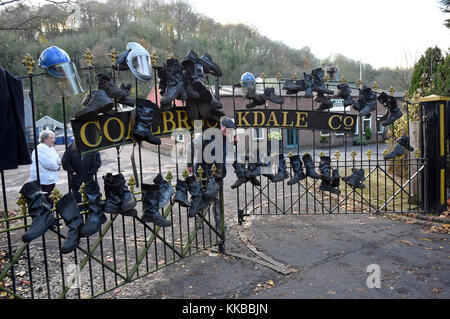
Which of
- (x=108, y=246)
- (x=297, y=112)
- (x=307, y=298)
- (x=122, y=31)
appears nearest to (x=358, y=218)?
(x=297, y=112)

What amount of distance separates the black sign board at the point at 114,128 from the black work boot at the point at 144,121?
115mm

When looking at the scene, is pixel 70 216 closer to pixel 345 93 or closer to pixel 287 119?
pixel 287 119

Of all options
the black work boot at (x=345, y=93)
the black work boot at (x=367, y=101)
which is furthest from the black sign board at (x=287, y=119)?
the black work boot at (x=367, y=101)

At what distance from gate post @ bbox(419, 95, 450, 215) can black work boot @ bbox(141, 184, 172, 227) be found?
5.34 metres

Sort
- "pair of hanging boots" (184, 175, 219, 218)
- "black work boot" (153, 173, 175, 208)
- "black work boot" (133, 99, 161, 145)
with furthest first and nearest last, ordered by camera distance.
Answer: "pair of hanging boots" (184, 175, 219, 218) < "black work boot" (153, 173, 175, 208) < "black work boot" (133, 99, 161, 145)

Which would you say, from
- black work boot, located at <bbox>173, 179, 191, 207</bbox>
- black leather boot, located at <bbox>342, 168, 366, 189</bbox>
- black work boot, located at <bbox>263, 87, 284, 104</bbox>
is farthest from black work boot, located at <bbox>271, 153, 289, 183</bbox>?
black work boot, located at <bbox>173, 179, 191, 207</bbox>

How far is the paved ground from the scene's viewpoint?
404 cm

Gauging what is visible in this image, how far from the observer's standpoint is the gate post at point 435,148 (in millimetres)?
6477

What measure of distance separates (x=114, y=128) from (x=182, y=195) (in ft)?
3.81

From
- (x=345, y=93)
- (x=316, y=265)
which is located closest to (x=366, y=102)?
(x=345, y=93)

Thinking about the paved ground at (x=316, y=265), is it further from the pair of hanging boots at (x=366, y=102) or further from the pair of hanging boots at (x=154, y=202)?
the pair of hanging boots at (x=366, y=102)

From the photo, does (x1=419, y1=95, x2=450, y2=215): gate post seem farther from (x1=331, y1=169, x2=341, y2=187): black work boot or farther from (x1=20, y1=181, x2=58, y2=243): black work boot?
(x1=20, y1=181, x2=58, y2=243): black work boot

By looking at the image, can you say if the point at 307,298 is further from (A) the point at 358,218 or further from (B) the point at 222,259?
(A) the point at 358,218

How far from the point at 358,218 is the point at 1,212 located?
321 inches
